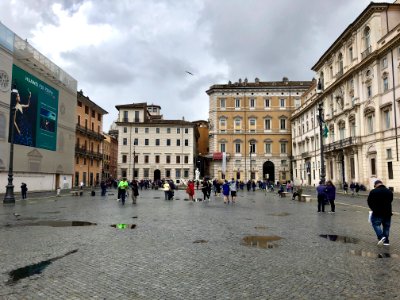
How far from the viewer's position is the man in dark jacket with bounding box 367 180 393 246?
8.41 metres

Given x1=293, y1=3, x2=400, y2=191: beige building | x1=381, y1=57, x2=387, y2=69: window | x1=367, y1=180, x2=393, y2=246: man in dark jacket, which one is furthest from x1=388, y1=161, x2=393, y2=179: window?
x1=367, y1=180, x2=393, y2=246: man in dark jacket

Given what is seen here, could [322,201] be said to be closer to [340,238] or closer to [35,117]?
[340,238]

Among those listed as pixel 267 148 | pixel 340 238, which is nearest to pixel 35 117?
pixel 340 238

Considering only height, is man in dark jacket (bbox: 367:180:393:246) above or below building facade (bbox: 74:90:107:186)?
below

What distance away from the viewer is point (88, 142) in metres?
58.5

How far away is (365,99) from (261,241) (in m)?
37.0

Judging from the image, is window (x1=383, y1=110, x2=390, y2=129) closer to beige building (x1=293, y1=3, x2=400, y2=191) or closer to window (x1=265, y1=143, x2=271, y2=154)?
beige building (x1=293, y1=3, x2=400, y2=191)

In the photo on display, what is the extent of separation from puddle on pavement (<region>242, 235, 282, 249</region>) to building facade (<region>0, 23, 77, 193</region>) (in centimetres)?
2558

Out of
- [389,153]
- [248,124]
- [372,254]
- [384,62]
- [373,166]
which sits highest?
[384,62]

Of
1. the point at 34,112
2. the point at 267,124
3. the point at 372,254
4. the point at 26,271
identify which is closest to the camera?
the point at 26,271

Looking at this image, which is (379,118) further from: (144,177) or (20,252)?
(144,177)

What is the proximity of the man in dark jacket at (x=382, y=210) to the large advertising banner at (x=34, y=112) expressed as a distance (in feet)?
105

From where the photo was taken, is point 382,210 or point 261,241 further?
point 261,241

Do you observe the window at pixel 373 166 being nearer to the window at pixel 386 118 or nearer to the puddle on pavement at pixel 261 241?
the window at pixel 386 118
